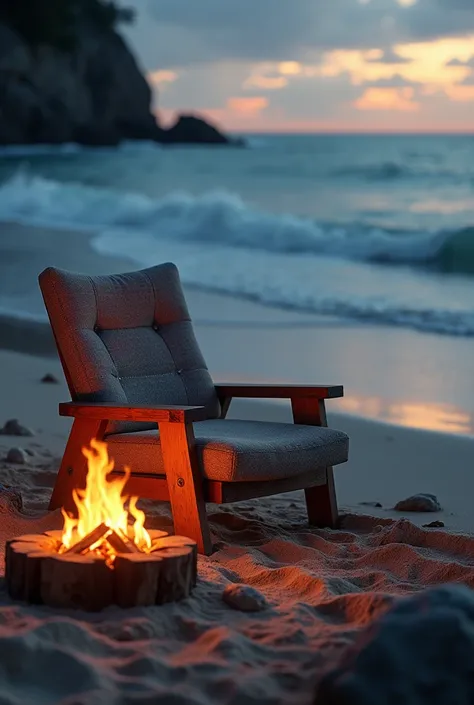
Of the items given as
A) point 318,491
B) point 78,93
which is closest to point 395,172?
point 318,491

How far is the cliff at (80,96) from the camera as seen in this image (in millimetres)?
49719

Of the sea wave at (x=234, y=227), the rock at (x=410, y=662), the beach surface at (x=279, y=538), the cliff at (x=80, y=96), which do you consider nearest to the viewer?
the rock at (x=410, y=662)

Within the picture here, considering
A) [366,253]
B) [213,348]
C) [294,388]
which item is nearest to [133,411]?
[294,388]

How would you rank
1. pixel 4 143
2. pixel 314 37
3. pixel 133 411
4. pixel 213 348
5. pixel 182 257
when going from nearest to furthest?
1. pixel 133 411
2. pixel 213 348
3. pixel 182 257
4. pixel 314 37
5. pixel 4 143

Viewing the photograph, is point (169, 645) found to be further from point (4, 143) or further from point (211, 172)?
point (4, 143)

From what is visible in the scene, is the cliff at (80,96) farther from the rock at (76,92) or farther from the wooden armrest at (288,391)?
the wooden armrest at (288,391)

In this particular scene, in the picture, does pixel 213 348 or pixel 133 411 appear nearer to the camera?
pixel 133 411

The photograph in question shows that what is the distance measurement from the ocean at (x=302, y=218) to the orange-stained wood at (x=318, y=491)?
5.05 meters

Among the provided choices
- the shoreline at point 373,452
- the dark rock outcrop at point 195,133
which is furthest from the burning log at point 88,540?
the dark rock outcrop at point 195,133

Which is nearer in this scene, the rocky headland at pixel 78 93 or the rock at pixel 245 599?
the rock at pixel 245 599

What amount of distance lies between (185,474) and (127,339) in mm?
909

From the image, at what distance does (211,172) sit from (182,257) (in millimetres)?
20484

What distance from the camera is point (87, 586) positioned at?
132 inches

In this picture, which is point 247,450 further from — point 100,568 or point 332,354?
point 332,354
